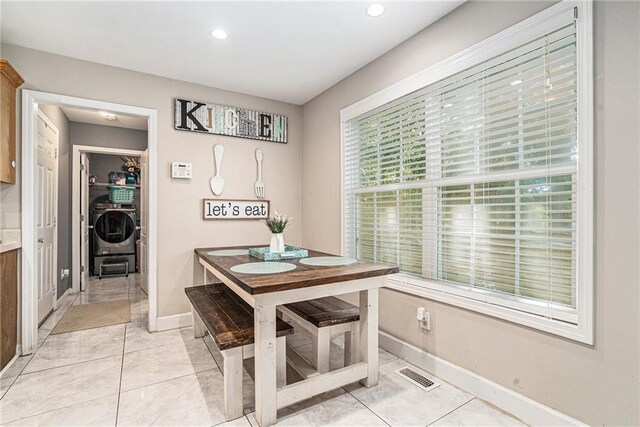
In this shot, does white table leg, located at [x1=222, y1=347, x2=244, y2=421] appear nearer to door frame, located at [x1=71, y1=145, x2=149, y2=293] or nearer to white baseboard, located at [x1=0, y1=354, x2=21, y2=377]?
white baseboard, located at [x1=0, y1=354, x2=21, y2=377]


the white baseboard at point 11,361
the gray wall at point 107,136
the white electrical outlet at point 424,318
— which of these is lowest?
the white baseboard at point 11,361

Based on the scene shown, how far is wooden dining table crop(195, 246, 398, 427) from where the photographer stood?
156cm

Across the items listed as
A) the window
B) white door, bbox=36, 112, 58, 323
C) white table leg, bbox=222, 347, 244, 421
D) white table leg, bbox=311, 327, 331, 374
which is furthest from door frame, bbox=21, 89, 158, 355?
the window

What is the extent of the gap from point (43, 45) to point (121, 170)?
13.1 feet

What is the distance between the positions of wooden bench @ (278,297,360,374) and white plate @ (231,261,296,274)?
13.5 inches

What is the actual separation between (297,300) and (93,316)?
303 cm

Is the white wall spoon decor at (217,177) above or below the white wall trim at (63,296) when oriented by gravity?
above

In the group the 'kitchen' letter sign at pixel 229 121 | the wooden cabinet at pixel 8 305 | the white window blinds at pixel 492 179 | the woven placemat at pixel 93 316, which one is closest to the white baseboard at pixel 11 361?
the wooden cabinet at pixel 8 305

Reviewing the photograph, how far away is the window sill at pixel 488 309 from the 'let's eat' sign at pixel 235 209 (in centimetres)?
179

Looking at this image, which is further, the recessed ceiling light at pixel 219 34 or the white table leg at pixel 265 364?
the recessed ceiling light at pixel 219 34

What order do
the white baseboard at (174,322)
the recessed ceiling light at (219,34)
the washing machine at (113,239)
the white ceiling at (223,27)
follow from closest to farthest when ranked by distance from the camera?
the white ceiling at (223,27)
the recessed ceiling light at (219,34)
the white baseboard at (174,322)
the washing machine at (113,239)

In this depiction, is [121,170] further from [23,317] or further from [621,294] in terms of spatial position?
[621,294]

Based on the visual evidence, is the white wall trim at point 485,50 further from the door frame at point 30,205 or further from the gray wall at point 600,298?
the door frame at point 30,205

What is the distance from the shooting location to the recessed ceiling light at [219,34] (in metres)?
2.25
